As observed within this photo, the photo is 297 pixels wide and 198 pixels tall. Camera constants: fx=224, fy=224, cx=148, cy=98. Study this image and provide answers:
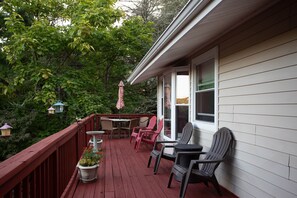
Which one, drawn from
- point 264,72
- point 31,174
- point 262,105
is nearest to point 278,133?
point 262,105

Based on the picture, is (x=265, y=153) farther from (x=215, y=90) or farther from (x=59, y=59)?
(x=59, y=59)

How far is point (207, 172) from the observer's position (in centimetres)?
304

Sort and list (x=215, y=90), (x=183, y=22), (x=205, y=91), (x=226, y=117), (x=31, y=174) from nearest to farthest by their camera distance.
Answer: (x=31, y=174) → (x=183, y=22) → (x=226, y=117) → (x=215, y=90) → (x=205, y=91)

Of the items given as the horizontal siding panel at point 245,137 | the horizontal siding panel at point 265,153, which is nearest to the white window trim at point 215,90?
the horizontal siding panel at point 245,137

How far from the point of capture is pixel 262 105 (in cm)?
251

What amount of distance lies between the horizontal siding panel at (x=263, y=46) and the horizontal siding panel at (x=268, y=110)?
636 mm

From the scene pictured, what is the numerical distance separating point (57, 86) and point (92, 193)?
7.08m

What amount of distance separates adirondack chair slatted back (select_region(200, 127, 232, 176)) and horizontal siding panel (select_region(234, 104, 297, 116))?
14.4 inches

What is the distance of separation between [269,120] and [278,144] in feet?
0.88

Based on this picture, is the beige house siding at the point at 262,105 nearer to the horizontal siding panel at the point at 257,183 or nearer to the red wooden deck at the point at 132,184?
the horizontal siding panel at the point at 257,183

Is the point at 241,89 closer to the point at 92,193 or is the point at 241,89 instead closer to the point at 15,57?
the point at 92,193

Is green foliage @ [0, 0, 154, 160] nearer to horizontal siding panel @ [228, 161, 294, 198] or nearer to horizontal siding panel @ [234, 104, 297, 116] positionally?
horizontal siding panel @ [234, 104, 297, 116]

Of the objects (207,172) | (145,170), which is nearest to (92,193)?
(145,170)

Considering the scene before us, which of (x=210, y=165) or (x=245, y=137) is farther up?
(x=245, y=137)
